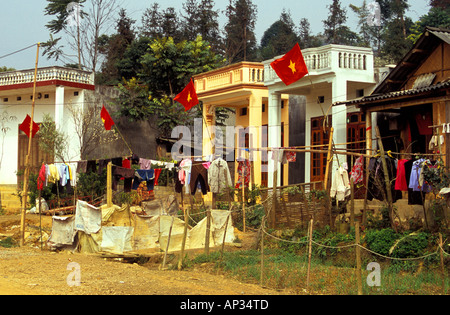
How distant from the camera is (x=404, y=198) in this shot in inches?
688

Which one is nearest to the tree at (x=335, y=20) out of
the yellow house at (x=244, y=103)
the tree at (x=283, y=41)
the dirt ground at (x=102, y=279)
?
the tree at (x=283, y=41)

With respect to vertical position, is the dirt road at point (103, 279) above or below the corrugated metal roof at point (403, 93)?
below

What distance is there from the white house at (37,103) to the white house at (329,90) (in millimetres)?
10019

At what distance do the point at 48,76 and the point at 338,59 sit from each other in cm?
1409

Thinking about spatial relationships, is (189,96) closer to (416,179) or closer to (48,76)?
(416,179)

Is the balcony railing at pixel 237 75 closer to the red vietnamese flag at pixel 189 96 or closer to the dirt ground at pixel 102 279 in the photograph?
the red vietnamese flag at pixel 189 96

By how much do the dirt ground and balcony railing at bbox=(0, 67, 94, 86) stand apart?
13.2 m

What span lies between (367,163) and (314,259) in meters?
2.93

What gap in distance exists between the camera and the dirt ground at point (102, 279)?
11.1 meters

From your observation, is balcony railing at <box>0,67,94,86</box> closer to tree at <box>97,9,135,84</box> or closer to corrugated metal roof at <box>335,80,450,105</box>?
tree at <box>97,9,135,84</box>

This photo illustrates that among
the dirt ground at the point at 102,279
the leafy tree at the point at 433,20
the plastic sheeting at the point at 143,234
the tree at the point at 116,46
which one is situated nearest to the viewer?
the dirt ground at the point at 102,279

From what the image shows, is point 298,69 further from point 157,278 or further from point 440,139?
point 157,278

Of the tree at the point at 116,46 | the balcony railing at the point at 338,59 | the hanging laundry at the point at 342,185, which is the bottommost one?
the hanging laundry at the point at 342,185

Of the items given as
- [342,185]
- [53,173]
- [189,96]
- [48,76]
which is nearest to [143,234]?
[189,96]
